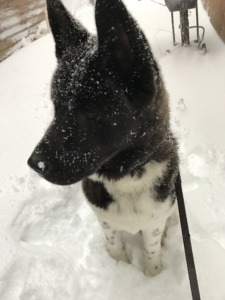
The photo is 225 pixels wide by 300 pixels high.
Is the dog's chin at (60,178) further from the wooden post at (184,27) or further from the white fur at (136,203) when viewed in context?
the wooden post at (184,27)

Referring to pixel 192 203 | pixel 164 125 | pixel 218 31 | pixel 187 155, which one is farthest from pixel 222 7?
pixel 164 125

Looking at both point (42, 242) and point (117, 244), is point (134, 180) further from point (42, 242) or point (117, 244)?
point (42, 242)

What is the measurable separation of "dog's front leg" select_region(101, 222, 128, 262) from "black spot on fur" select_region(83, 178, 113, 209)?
262 mm

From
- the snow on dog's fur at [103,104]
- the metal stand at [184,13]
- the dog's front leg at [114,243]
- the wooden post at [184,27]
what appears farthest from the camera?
the wooden post at [184,27]

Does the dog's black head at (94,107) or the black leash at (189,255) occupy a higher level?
the dog's black head at (94,107)

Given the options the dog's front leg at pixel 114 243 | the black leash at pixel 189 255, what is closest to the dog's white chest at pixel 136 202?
the black leash at pixel 189 255

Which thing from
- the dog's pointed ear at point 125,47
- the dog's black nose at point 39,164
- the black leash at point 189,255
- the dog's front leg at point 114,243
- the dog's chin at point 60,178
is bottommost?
the dog's front leg at point 114,243

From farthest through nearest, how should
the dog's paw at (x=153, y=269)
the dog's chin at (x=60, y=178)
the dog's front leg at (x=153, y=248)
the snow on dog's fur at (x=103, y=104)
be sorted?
the dog's paw at (x=153, y=269) < the dog's front leg at (x=153, y=248) < the dog's chin at (x=60, y=178) < the snow on dog's fur at (x=103, y=104)

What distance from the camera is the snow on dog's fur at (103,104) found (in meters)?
1.35

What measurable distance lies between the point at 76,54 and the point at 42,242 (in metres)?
1.69

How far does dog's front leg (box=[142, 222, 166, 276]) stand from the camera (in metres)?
2.05

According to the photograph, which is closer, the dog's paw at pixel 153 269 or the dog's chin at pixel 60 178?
the dog's chin at pixel 60 178

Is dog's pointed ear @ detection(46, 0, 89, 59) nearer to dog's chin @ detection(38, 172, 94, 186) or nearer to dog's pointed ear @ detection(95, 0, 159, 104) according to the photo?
dog's pointed ear @ detection(95, 0, 159, 104)

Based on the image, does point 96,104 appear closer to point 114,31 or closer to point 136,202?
point 114,31
